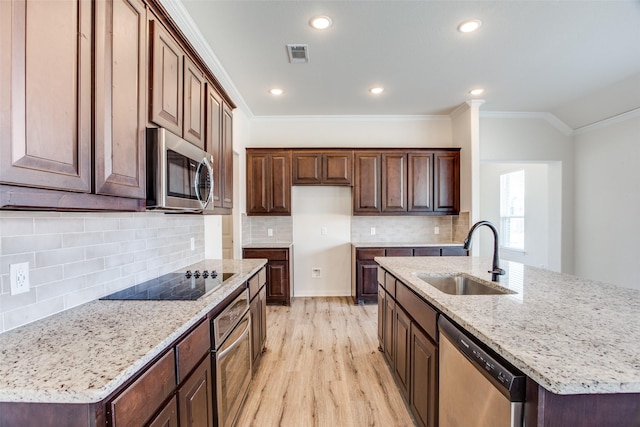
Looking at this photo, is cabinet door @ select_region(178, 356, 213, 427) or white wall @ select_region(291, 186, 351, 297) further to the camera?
white wall @ select_region(291, 186, 351, 297)

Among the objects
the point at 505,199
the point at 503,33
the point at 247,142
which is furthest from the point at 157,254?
the point at 505,199

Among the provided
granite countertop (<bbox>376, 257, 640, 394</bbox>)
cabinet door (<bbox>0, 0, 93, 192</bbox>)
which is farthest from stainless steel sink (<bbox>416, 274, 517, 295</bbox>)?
cabinet door (<bbox>0, 0, 93, 192</bbox>)

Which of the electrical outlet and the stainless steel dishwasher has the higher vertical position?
the electrical outlet

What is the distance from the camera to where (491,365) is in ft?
3.17

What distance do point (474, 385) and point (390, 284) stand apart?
120cm

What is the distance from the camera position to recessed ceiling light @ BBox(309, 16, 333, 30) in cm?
224

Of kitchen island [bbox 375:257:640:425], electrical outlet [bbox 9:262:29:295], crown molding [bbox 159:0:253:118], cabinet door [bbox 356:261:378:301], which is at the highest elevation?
crown molding [bbox 159:0:253:118]

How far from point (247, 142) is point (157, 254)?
2796mm

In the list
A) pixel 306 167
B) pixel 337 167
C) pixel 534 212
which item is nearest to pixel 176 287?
pixel 306 167

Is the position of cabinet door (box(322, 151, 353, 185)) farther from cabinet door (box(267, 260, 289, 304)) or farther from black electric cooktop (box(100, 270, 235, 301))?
black electric cooktop (box(100, 270, 235, 301))

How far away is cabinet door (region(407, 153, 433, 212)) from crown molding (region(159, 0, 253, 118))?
262cm

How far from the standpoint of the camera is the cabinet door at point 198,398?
1.14m

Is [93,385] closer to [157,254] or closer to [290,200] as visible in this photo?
[157,254]

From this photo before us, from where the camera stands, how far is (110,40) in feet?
3.75
